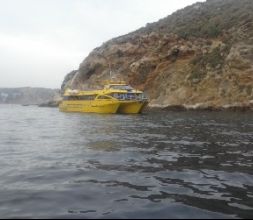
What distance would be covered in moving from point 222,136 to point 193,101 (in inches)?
1485

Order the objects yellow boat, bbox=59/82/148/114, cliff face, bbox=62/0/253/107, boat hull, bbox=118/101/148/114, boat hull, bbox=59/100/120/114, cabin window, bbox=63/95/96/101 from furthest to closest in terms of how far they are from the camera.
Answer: cliff face, bbox=62/0/253/107, cabin window, bbox=63/95/96/101, boat hull, bbox=59/100/120/114, yellow boat, bbox=59/82/148/114, boat hull, bbox=118/101/148/114

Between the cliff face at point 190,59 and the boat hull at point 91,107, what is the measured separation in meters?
12.9

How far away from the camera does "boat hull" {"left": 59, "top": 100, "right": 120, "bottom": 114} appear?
51.2 meters

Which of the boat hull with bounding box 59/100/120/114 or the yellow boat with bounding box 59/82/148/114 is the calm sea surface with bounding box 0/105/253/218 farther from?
the boat hull with bounding box 59/100/120/114

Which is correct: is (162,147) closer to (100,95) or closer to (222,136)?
(222,136)

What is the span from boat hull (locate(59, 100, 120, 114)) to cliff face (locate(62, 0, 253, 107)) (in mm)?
12856

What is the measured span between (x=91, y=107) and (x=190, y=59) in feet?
68.7

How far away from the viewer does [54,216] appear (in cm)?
746

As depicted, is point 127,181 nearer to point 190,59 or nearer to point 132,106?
point 132,106

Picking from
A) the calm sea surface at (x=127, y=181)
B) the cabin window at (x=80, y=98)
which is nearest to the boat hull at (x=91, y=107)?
the cabin window at (x=80, y=98)

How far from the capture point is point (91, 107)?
181 feet

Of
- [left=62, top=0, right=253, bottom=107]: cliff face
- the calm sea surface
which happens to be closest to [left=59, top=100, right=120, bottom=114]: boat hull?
[left=62, top=0, right=253, bottom=107]: cliff face

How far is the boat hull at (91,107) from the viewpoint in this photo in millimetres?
51250

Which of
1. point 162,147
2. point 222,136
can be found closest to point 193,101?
point 222,136
